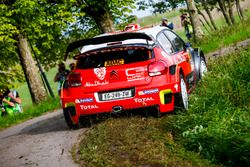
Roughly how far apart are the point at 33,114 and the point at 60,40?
1803 cm

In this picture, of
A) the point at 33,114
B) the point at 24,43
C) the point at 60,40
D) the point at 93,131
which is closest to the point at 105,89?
the point at 93,131

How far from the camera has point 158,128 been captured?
7914mm

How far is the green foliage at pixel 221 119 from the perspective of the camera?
632cm

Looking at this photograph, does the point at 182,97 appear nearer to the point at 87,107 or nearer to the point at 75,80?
the point at 87,107

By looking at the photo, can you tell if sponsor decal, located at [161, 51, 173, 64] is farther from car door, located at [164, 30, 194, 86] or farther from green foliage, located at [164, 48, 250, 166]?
green foliage, located at [164, 48, 250, 166]

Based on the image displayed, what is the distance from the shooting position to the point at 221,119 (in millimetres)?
7129

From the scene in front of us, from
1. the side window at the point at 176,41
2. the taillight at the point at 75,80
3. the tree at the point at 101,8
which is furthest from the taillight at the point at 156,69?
the tree at the point at 101,8

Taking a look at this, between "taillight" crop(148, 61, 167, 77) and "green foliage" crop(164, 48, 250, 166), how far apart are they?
0.75 m

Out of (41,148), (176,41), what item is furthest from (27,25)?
(41,148)

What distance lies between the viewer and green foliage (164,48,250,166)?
6.32 metres

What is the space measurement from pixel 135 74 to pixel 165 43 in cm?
135

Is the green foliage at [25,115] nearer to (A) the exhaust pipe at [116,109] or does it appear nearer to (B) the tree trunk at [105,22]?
(A) the exhaust pipe at [116,109]

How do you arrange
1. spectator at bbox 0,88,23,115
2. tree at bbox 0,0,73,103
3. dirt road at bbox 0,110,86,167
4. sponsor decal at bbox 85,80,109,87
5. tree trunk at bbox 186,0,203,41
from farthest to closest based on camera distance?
tree trunk at bbox 186,0,203,41
tree at bbox 0,0,73,103
spectator at bbox 0,88,23,115
sponsor decal at bbox 85,80,109,87
dirt road at bbox 0,110,86,167

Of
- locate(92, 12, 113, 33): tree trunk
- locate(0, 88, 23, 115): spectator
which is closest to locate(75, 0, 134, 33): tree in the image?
locate(92, 12, 113, 33): tree trunk
